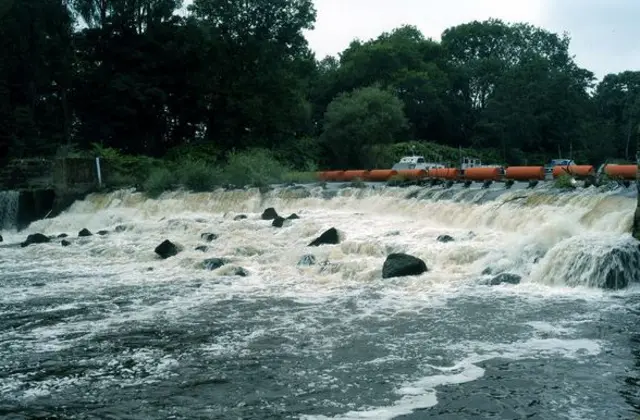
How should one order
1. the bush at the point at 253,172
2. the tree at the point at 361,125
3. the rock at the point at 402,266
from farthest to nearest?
the tree at the point at 361,125 → the bush at the point at 253,172 → the rock at the point at 402,266

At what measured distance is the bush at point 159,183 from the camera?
23966 millimetres

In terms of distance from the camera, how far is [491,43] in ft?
212

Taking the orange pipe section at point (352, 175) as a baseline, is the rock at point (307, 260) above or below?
below

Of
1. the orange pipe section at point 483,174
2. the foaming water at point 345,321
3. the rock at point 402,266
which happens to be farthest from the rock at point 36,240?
the orange pipe section at point 483,174

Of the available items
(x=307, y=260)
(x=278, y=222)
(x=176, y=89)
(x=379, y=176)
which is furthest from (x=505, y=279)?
(x=176, y=89)

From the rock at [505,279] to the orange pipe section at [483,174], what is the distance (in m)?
11.0

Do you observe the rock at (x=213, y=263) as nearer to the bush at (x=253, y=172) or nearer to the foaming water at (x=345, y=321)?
the foaming water at (x=345, y=321)

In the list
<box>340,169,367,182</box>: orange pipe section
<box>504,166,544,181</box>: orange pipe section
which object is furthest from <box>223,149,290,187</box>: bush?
<box>504,166,544,181</box>: orange pipe section

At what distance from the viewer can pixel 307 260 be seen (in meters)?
12.5

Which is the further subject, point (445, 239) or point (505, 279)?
point (445, 239)

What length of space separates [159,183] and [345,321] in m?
18.0

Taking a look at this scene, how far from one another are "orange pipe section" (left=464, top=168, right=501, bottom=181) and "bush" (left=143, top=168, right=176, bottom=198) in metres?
11.4

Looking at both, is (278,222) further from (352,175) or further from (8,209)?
(8,209)

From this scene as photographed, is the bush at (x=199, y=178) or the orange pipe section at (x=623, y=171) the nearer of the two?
the orange pipe section at (x=623, y=171)
